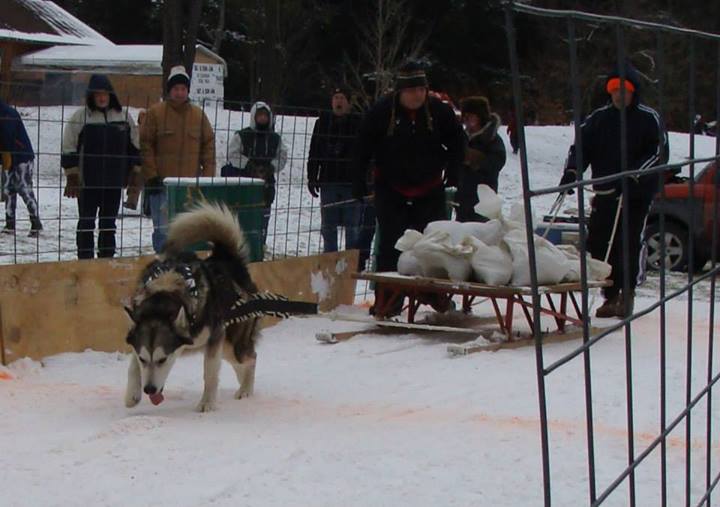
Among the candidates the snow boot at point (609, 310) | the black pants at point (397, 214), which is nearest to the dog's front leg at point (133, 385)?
the black pants at point (397, 214)

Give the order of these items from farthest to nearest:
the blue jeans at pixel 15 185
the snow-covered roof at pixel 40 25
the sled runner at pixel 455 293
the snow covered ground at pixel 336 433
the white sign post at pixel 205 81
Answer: the snow-covered roof at pixel 40 25 < the white sign post at pixel 205 81 < the blue jeans at pixel 15 185 < the sled runner at pixel 455 293 < the snow covered ground at pixel 336 433

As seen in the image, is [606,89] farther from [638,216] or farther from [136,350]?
[638,216]

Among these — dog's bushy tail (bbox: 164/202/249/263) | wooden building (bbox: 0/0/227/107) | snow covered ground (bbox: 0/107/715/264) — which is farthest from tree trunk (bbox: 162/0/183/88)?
dog's bushy tail (bbox: 164/202/249/263)

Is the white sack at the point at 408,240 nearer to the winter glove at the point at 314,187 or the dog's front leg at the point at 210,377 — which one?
the winter glove at the point at 314,187

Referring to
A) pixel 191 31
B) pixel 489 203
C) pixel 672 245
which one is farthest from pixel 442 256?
pixel 191 31

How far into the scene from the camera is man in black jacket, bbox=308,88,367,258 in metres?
10.1

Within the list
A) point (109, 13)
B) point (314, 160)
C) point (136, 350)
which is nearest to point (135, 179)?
point (314, 160)

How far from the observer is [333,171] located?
1018cm

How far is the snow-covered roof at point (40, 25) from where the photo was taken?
37625mm

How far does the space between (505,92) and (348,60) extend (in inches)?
192

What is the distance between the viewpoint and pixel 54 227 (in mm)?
13164

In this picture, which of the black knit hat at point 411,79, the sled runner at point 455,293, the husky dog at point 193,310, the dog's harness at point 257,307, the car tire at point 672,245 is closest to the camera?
the husky dog at point 193,310

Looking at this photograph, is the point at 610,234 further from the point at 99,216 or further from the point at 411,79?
the point at 99,216

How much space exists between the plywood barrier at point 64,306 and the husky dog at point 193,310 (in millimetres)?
893
